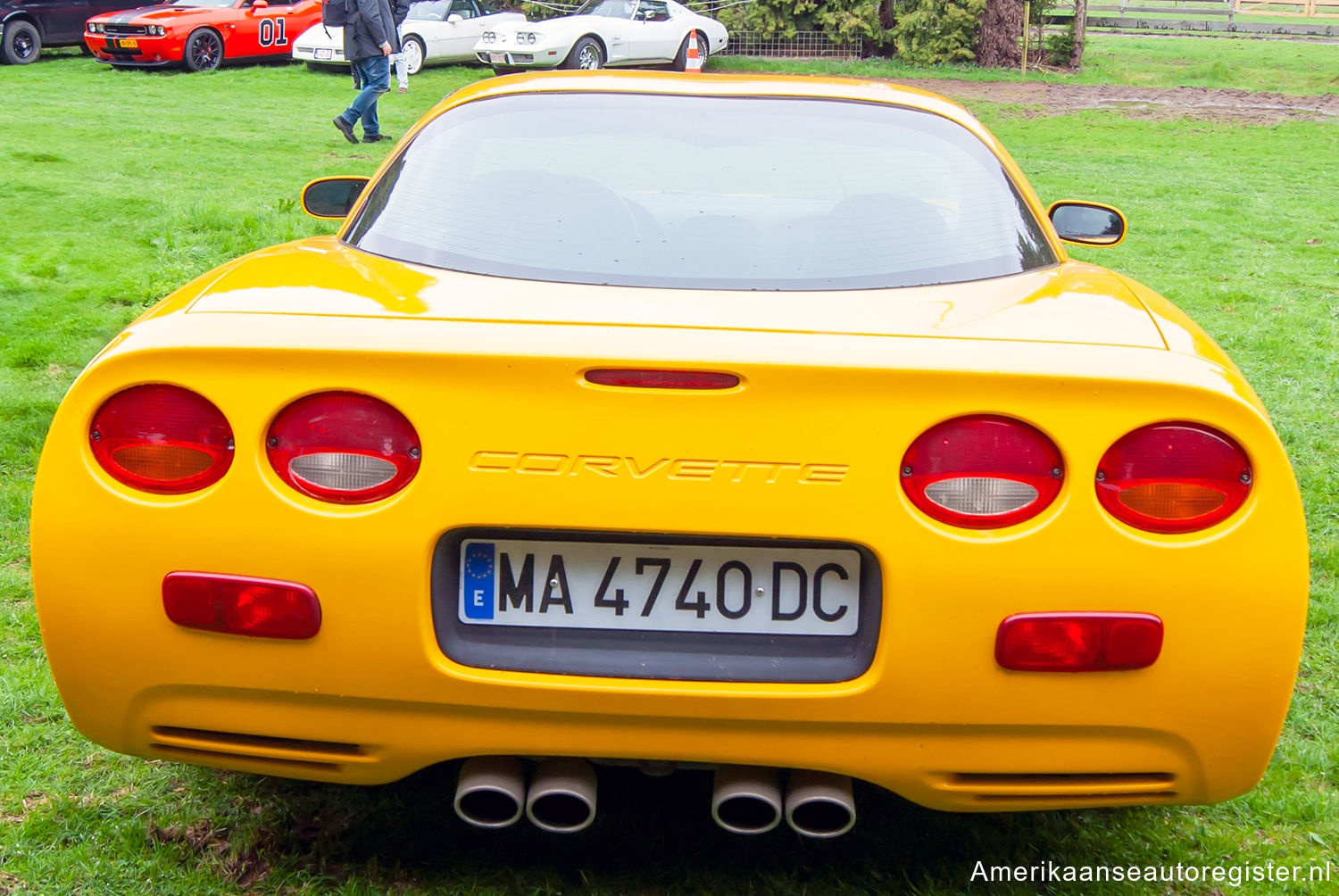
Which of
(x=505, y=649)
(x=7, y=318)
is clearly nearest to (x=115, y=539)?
(x=505, y=649)

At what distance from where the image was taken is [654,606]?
209cm

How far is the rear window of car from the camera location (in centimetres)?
255

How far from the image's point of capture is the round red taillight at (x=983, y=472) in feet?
6.59

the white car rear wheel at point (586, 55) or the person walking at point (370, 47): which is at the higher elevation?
the person walking at point (370, 47)

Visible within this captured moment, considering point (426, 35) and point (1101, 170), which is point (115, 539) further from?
point (426, 35)

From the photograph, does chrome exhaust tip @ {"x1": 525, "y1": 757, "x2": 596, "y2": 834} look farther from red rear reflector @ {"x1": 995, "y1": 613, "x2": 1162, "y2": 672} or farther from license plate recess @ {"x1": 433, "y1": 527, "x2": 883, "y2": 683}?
red rear reflector @ {"x1": 995, "y1": 613, "x2": 1162, "y2": 672}

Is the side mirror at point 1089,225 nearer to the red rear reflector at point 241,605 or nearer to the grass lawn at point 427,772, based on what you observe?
the grass lawn at point 427,772

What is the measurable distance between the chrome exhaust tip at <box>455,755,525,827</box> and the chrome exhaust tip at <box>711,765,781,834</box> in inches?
12.5

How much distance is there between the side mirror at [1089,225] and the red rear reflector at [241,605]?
8.03 ft

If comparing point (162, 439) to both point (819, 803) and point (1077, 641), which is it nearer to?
point (819, 803)

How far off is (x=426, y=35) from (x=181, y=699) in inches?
816

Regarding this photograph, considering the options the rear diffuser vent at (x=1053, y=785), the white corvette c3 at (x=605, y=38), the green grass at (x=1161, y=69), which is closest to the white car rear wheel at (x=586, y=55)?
the white corvette c3 at (x=605, y=38)

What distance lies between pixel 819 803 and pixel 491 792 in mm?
517

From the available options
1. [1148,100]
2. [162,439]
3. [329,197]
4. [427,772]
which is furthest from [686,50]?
[162,439]
